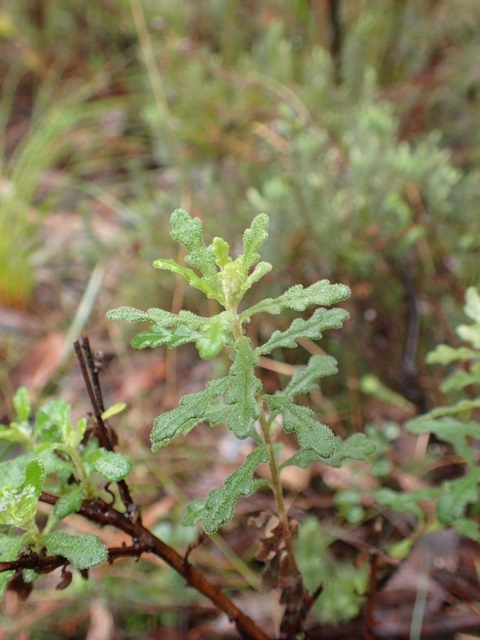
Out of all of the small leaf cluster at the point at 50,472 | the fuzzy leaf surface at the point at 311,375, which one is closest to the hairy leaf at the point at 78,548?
the small leaf cluster at the point at 50,472

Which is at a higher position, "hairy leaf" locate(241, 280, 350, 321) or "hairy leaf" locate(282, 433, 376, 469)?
"hairy leaf" locate(241, 280, 350, 321)

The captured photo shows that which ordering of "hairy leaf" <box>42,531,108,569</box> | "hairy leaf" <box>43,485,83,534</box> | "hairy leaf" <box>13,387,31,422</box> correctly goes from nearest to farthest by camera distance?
"hairy leaf" <box>42,531,108,569</box> → "hairy leaf" <box>43,485,83,534</box> → "hairy leaf" <box>13,387,31,422</box>

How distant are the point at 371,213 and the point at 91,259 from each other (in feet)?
4.28

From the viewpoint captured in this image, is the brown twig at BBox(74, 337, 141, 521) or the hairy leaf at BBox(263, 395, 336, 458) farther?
the brown twig at BBox(74, 337, 141, 521)

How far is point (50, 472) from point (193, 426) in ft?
0.84

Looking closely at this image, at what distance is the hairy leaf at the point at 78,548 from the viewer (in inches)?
31.7

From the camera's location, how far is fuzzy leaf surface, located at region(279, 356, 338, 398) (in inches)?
38.0

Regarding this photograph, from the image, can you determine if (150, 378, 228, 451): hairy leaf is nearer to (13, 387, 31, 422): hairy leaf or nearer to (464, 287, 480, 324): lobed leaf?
(13, 387, 31, 422): hairy leaf

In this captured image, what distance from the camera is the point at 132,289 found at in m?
2.41

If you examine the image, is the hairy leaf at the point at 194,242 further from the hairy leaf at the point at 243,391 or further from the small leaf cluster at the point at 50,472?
the small leaf cluster at the point at 50,472

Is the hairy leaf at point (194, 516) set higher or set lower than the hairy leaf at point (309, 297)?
lower

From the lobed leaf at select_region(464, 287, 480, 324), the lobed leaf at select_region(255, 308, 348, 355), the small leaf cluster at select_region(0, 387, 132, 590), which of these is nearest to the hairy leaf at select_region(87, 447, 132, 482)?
the small leaf cluster at select_region(0, 387, 132, 590)

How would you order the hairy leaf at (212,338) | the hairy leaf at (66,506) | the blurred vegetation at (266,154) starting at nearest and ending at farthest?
1. the hairy leaf at (212,338)
2. the hairy leaf at (66,506)
3. the blurred vegetation at (266,154)

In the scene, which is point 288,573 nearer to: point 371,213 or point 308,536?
point 308,536
